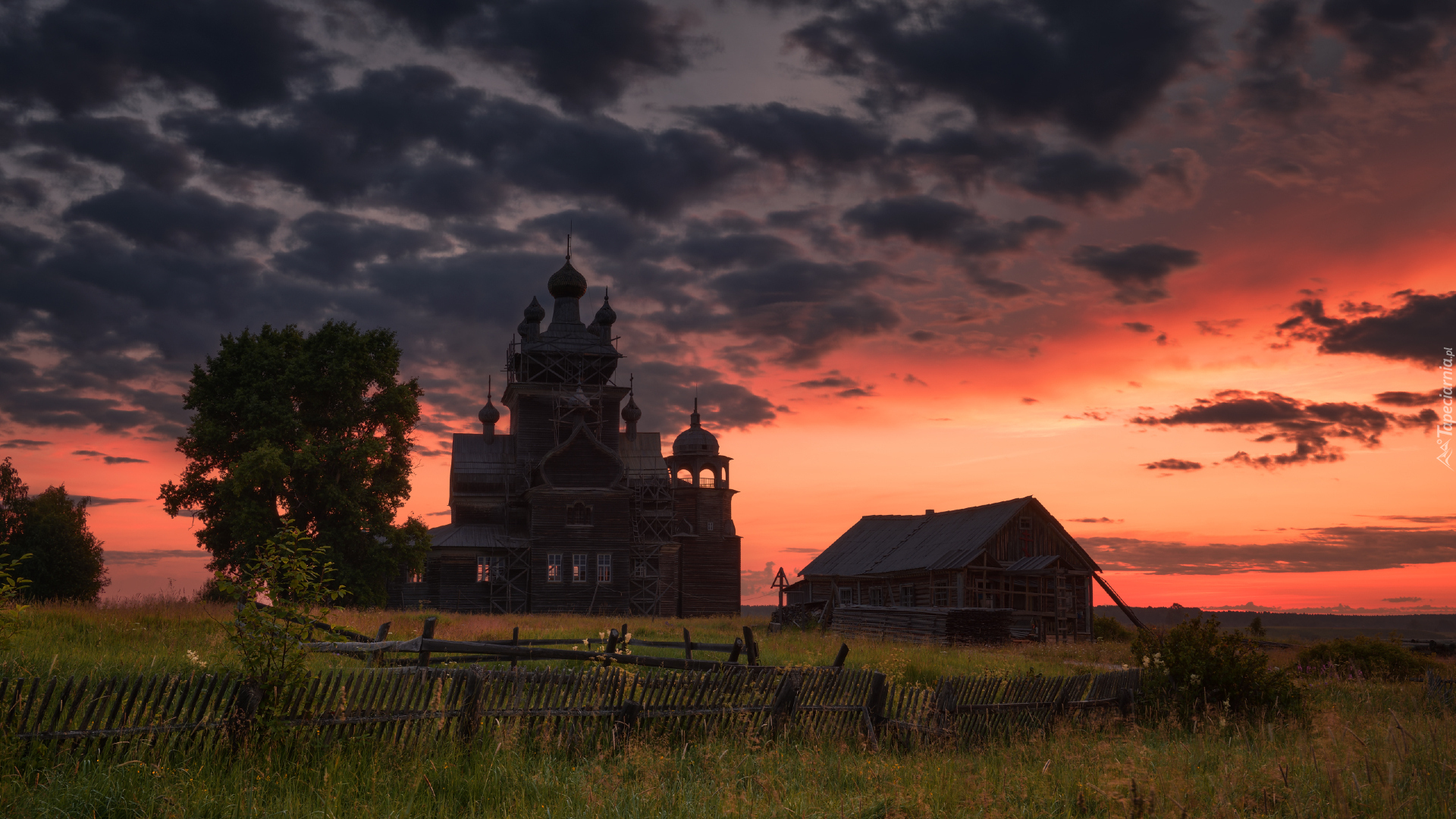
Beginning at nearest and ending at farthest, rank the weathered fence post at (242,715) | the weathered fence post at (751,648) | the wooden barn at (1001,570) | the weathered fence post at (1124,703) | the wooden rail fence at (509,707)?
1. the wooden rail fence at (509,707)
2. the weathered fence post at (242,715)
3. the weathered fence post at (1124,703)
4. the weathered fence post at (751,648)
5. the wooden barn at (1001,570)

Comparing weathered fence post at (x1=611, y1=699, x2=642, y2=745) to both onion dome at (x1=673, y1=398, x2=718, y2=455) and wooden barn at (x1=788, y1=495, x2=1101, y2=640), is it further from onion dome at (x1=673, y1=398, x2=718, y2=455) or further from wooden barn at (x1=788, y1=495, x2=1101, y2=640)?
onion dome at (x1=673, y1=398, x2=718, y2=455)

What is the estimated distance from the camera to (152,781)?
7.47 m

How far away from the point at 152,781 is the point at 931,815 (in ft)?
21.3

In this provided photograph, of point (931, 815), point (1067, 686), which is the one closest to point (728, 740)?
point (931, 815)

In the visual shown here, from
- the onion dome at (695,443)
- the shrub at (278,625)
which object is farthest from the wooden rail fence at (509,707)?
the onion dome at (695,443)

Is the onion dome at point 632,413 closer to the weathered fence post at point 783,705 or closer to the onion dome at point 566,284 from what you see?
the onion dome at point 566,284

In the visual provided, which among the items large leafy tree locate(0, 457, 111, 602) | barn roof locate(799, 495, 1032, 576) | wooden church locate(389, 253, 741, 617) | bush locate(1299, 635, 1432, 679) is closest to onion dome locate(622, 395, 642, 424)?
wooden church locate(389, 253, 741, 617)

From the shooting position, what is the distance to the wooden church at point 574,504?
154ft

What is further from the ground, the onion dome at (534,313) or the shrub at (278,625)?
the onion dome at (534,313)

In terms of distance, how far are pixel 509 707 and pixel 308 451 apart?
23477 mm

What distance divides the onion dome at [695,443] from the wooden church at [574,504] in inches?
2.8

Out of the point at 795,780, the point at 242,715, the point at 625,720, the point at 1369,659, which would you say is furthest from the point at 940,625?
the point at 242,715

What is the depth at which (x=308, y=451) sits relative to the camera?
2959 centimetres

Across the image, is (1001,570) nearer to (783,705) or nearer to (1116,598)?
(1116,598)
